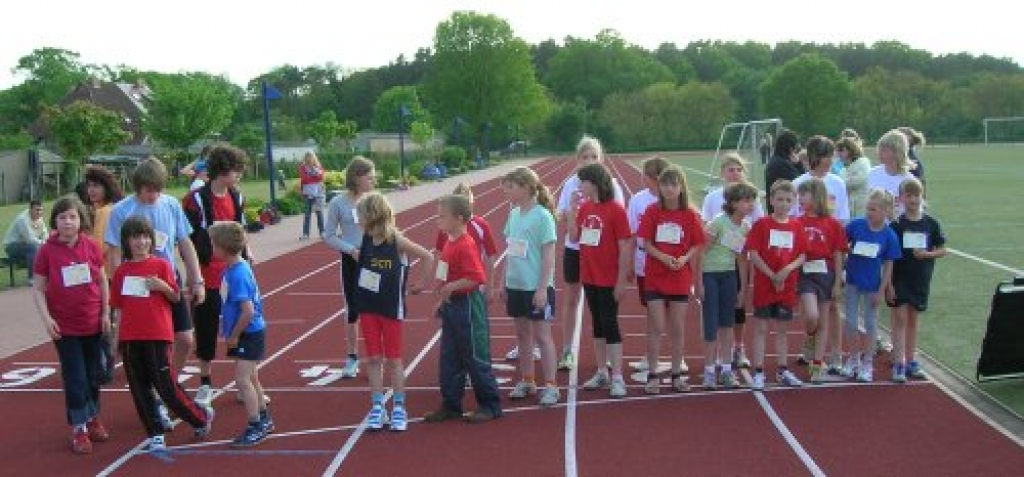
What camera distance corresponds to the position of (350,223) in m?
7.84

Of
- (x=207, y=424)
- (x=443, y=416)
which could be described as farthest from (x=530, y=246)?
(x=207, y=424)

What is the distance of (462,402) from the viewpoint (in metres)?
7.32

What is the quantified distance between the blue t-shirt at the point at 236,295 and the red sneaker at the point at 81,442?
1.09 metres

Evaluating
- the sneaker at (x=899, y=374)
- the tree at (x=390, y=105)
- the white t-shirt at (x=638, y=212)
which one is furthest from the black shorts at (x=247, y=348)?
the tree at (x=390, y=105)

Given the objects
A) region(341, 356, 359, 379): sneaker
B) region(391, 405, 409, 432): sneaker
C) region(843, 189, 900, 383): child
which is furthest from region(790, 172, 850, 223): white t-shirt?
region(341, 356, 359, 379): sneaker

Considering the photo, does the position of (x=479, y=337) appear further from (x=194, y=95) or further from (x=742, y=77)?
(x=742, y=77)

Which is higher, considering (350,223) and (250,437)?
(350,223)

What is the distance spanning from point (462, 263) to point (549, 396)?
3.88 feet

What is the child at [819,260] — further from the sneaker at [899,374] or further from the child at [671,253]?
the child at [671,253]

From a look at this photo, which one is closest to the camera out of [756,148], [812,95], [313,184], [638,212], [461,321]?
[461,321]

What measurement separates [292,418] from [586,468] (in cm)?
233

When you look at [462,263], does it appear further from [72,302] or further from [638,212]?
[72,302]

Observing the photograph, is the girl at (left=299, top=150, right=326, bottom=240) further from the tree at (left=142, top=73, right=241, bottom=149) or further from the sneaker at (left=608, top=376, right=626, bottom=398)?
the tree at (left=142, top=73, right=241, bottom=149)

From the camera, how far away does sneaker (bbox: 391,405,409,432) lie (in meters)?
6.55
